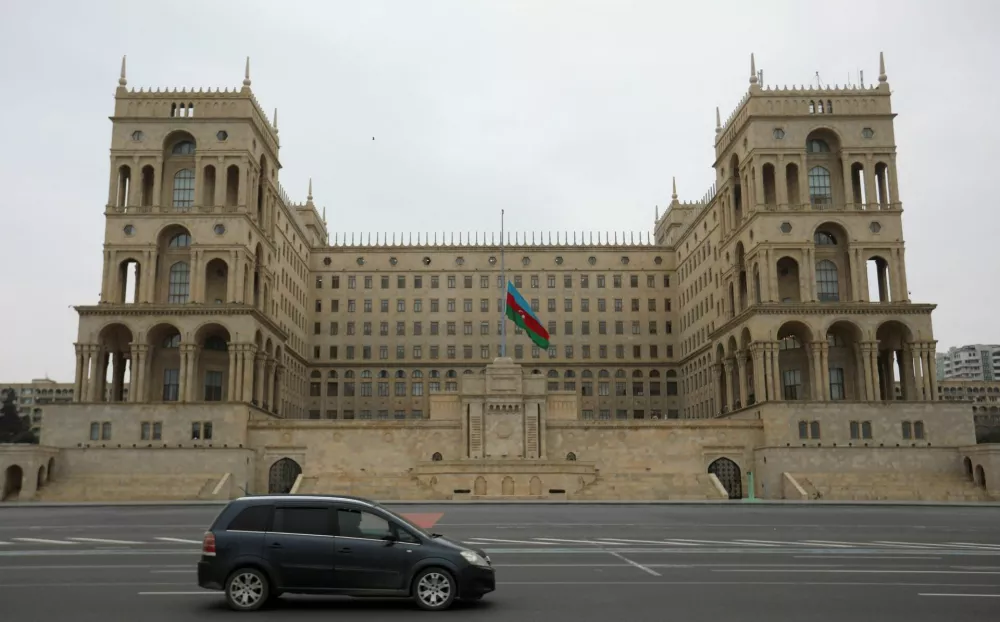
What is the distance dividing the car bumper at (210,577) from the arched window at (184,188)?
65.0 meters

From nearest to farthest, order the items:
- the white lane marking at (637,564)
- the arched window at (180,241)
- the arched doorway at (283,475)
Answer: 1. the white lane marking at (637,564)
2. the arched doorway at (283,475)
3. the arched window at (180,241)

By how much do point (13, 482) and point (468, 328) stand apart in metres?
52.6

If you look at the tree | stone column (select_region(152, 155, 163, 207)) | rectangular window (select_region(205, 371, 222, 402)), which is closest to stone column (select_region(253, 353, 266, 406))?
rectangular window (select_region(205, 371, 222, 402))

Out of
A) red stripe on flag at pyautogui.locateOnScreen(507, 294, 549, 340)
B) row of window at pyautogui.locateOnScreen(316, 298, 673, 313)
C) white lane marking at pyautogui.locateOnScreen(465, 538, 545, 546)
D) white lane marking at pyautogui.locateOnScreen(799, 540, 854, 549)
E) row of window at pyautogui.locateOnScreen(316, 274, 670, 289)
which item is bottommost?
white lane marking at pyautogui.locateOnScreen(799, 540, 854, 549)

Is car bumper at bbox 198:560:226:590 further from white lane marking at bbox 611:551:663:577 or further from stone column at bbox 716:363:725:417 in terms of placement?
stone column at bbox 716:363:725:417

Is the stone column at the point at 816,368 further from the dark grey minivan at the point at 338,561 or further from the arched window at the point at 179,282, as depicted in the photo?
the dark grey minivan at the point at 338,561

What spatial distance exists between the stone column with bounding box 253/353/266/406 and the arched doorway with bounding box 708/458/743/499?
37412 millimetres

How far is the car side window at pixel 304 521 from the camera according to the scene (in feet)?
56.2

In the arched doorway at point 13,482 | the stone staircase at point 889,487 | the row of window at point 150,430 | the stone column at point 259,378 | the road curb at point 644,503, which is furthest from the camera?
the stone column at point 259,378

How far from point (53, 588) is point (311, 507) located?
633 centimetres

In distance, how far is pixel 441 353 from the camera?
105625 millimetres

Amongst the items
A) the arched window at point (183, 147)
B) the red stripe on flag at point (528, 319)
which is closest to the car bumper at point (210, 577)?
the red stripe on flag at point (528, 319)

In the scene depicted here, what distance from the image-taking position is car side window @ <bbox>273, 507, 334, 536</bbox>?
17125mm

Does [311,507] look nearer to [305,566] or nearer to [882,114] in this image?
A: [305,566]
